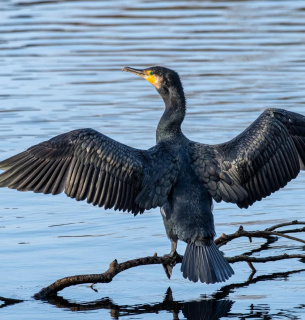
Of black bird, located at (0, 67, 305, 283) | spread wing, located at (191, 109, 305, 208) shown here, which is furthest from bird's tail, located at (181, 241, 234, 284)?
spread wing, located at (191, 109, 305, 208)

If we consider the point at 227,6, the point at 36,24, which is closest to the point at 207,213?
the point at 36,24

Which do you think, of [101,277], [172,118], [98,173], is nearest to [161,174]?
[98,173]

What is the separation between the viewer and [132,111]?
1408 cm

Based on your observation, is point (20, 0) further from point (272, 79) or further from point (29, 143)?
point (29, 143)

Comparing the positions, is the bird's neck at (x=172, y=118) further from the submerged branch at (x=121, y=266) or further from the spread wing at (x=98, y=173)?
the submerged branch at (x=121, y=266)

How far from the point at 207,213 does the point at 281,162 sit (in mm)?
834

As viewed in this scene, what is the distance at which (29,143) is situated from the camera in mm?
12297

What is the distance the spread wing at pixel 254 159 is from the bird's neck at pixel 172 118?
0.71 ft

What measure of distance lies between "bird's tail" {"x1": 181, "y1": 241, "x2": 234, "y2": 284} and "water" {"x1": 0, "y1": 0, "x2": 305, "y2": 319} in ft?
0.77

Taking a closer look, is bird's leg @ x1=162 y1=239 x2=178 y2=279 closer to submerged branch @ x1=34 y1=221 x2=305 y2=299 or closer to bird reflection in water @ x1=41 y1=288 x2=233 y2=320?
submerged branch @ x1=34 y1=221 x2=305 y2=299

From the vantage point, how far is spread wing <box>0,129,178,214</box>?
739cm

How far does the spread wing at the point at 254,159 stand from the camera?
7.51m

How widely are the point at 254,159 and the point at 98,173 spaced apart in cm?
120

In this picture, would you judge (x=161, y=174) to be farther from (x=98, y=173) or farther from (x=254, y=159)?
(x=254, y=159)
